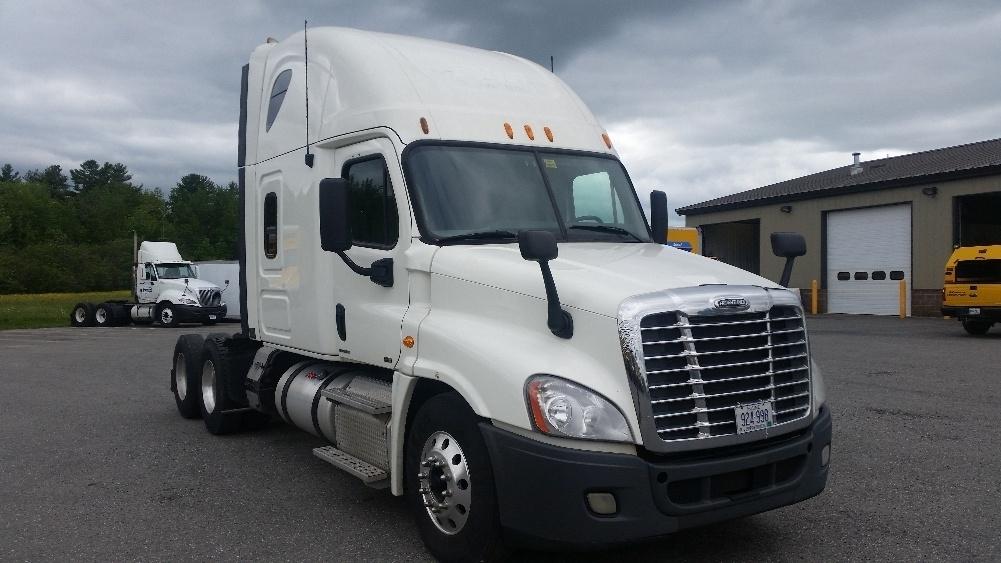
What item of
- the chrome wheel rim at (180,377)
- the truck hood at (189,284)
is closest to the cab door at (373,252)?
the chrome wheel rim at (180,377)

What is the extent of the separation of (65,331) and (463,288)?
88.6 ft

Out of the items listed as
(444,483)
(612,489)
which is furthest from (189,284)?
(612,489)

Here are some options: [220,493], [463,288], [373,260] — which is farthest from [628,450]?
[220,493]

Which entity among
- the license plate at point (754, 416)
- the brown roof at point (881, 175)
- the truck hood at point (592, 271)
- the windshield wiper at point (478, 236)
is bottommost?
the license plate at point (754, 416)

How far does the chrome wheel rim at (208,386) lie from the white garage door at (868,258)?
25.2 meters

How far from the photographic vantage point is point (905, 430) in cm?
795

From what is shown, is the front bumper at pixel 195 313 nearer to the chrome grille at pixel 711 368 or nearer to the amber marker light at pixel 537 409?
the amber marker light at pixel 537 409

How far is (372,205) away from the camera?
5410 mm

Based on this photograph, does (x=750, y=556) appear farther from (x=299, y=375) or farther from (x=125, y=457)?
(x=125, y=457)

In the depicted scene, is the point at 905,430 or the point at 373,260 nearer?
the point at 373,260

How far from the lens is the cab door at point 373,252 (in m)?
5.11

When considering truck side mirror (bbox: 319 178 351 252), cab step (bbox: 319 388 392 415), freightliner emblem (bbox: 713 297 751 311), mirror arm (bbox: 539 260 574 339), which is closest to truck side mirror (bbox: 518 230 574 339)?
mirror arm (bbox: 539 260 574 339)

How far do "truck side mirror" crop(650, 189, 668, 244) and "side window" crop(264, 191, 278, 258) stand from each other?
307cm

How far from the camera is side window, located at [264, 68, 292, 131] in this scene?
6832 mm
